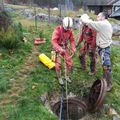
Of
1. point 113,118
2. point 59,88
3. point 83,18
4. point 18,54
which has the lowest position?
point 113,118

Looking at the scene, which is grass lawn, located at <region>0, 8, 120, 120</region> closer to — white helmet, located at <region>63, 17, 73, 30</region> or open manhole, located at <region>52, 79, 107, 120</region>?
open manhole, located at <region>52, 79, 107, 120</region>

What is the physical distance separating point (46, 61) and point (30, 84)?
1493 mm

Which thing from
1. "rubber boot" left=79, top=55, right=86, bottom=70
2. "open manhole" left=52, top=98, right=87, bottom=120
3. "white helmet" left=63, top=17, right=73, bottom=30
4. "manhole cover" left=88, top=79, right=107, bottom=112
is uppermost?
"white helmet" left=63, top=17, right=73, bottom=30

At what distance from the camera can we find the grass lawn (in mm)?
6812

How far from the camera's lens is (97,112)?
311 inches

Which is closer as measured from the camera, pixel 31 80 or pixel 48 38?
pixel 31 80

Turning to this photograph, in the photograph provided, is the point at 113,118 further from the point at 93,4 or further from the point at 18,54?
the point at 93,4

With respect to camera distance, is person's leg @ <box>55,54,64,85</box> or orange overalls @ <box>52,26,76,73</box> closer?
orange overalls @ <box>52,26,76,73</box>

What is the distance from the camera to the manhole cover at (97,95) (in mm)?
7523

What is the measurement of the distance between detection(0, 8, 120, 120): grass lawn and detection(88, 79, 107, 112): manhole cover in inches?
11.9

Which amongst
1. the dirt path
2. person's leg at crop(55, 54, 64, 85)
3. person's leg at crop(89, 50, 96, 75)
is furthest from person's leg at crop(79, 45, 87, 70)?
the dirt path

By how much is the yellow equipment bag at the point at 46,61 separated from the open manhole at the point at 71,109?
1.37 meters

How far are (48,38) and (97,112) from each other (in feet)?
15.9

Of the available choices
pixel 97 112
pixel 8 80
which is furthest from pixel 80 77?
pixel 8 80
